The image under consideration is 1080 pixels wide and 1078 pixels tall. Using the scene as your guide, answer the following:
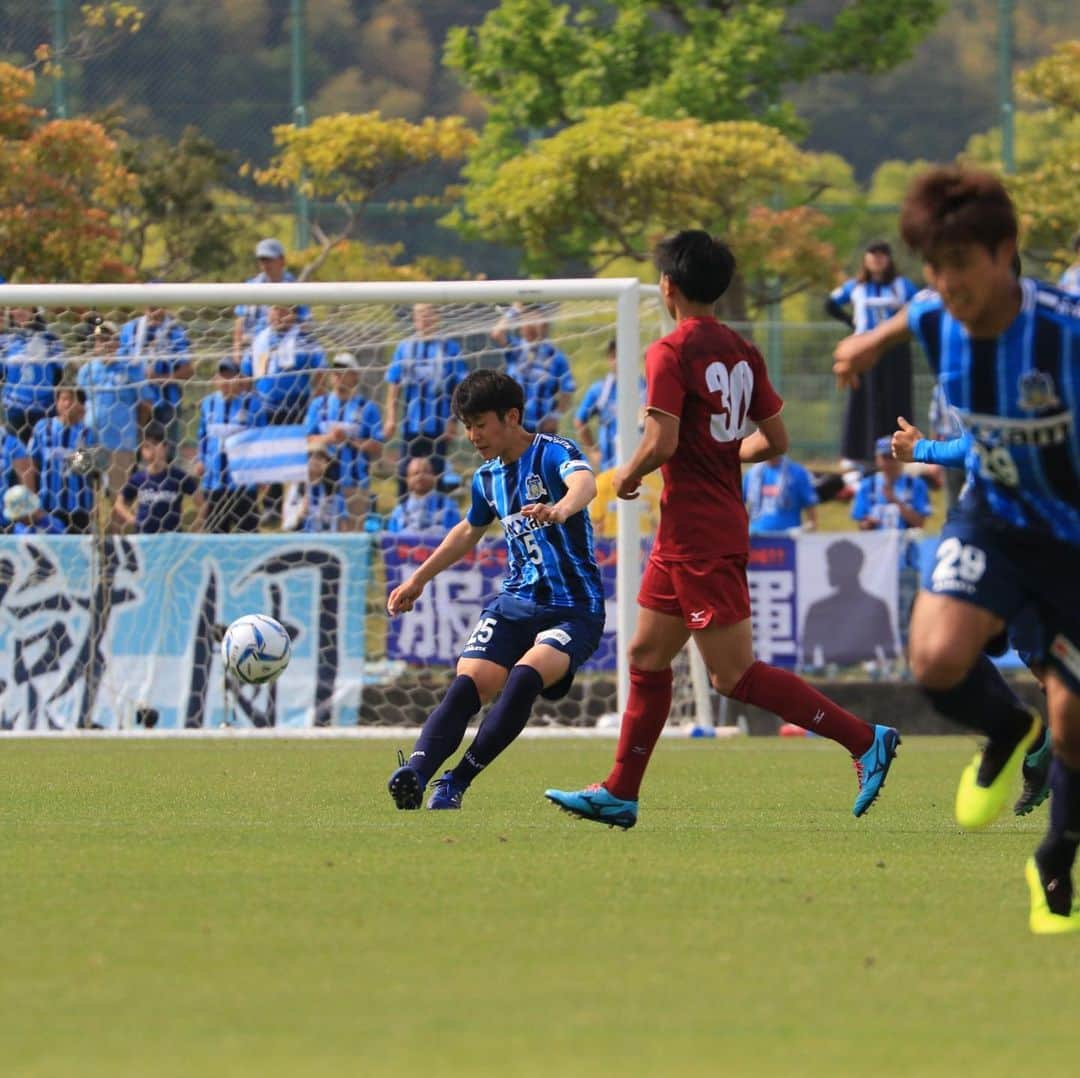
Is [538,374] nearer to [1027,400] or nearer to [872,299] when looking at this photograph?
[872,299]

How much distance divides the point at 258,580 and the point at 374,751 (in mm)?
2150

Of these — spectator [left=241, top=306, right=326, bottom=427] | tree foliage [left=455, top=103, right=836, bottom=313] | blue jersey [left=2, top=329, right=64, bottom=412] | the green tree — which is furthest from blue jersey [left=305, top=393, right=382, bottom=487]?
the green tree

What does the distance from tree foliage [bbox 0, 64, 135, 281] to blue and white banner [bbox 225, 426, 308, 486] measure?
716cm

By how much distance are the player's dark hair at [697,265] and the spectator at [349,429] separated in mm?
7258

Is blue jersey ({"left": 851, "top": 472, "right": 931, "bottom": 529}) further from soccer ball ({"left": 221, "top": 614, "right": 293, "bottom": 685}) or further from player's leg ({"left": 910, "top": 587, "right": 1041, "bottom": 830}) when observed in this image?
player's leg ({"left": 910, "top": 587, "right": 1041, "bottom": 830})

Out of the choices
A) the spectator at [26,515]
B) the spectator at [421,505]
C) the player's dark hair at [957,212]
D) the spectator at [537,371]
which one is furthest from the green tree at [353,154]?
the player's dark hair at [957,212]

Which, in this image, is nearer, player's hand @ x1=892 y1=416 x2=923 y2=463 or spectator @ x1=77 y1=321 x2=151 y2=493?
player's hand @ x1=892 y1=416 x2=923 y2=463

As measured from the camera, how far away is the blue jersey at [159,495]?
45.4ft

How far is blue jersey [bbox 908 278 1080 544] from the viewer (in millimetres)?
5180

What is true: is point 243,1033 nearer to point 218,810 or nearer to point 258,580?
point 218,810

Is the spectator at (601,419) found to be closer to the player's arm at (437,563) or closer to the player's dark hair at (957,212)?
the player's arm at (437,563)

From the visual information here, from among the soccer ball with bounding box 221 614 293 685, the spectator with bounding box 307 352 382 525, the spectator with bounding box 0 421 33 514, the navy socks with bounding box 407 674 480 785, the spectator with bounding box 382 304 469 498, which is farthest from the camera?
A: the spectator with bounding box 382 304 469 498

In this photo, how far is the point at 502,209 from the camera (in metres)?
26.9

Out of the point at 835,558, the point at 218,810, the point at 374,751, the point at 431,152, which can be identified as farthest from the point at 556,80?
the point at 218,810
